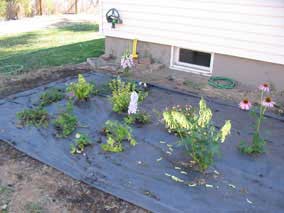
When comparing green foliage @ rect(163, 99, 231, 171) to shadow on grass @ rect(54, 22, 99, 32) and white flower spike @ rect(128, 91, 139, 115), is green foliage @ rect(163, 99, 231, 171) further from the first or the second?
shadow on grass @ rect(54, 22, 99, 32)

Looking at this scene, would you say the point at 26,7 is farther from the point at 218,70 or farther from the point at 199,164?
the point at 199,164

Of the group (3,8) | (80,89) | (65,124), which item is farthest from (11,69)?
(3,8)

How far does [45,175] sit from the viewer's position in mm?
2691

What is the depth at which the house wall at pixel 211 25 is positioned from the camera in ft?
14.0

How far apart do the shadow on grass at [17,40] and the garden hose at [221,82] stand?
4.61 meters

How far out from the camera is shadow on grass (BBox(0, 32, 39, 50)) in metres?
7.29

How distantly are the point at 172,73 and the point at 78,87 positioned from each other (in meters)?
1.81

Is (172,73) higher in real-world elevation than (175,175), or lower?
higher

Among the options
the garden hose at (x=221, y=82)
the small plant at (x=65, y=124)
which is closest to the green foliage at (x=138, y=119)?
the small plant at (x=65, y=124)

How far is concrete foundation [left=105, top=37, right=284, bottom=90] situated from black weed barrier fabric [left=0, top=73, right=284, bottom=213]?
103 centimetres

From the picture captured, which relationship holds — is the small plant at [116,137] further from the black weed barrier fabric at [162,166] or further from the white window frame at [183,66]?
the white window frame at [183,66]

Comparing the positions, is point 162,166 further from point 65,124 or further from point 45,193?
point 65,124

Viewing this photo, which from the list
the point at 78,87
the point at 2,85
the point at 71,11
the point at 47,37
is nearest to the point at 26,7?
the point at 71,11

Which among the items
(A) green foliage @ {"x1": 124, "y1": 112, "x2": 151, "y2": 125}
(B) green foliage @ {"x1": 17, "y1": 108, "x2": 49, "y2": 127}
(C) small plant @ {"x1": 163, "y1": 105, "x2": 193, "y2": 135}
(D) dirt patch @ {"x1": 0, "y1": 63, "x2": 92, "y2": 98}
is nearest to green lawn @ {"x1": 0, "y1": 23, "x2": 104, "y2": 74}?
(D) dirt patch @ {"x1": 0, "y1": 63, "x2": 92, "y2": 98}
